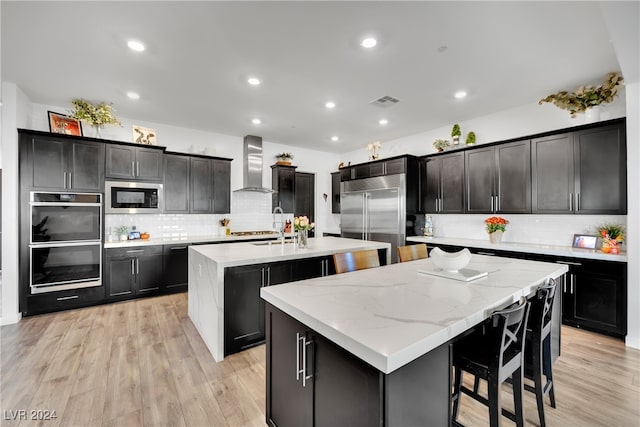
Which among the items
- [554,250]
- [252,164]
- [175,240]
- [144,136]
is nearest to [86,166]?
[144,136]

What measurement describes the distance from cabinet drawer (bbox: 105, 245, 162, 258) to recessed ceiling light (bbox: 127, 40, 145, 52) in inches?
109

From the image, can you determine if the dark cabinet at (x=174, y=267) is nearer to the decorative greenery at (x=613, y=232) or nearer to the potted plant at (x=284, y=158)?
the potted plant at (x=284, y=158)

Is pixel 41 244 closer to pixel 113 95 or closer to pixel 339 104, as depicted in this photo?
pixel 113 95

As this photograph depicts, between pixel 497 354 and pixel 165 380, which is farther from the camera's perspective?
pixel 165 380

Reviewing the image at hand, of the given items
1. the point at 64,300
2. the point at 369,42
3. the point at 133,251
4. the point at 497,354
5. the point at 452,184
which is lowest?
the point at 64,300

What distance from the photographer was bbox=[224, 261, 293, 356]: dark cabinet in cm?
256

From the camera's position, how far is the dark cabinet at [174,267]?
14.4ft

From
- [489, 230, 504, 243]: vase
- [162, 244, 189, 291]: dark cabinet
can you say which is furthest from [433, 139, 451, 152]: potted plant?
[162, 244, 189, 291]: dark cabinet

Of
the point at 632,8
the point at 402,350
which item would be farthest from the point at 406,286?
the point at 632,8

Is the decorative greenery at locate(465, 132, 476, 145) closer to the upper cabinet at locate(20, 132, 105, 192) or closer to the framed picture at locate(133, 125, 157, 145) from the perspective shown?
the framed picture at locate(133, 125, 157, 145)

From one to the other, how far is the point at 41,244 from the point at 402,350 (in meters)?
4.62

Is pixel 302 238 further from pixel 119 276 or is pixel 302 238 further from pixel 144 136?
pixel 144 136

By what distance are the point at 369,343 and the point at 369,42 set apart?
2.50 meters

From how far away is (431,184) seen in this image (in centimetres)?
495
